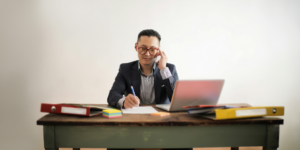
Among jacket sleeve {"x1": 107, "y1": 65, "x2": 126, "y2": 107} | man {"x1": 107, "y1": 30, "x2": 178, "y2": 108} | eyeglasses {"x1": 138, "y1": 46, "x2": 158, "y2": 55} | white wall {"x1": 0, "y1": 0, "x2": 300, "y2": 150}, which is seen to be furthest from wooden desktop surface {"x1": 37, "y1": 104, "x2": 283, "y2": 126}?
white wall {"x1": 0, "y1": 0, "x2": 300, "y2": 150}

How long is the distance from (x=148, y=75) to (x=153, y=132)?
1.04 m

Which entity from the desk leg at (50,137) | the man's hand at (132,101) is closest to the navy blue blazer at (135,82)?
the man's hand at (132,101)

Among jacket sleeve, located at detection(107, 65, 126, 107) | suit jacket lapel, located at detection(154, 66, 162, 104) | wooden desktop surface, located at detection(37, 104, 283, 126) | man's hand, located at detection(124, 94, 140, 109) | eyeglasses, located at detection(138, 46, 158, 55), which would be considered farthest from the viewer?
suit jacket lapel, located at detection(154, 66, 162, 104)

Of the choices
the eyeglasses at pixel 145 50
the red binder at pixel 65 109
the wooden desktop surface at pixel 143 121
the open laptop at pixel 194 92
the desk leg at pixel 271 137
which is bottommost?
the desk leg at pixel 271 137

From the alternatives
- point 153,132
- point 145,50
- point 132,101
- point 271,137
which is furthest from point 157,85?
point 271,137

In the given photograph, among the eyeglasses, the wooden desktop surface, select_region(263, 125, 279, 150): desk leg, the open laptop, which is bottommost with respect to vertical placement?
select_region(263, 125, 279, 150): desk leg

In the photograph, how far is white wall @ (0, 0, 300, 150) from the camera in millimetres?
2664

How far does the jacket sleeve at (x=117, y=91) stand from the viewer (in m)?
1.52

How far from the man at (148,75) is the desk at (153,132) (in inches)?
29.2

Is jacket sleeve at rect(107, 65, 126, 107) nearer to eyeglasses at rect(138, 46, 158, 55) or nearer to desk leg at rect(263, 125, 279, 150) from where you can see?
eyeglasses at rect(138, 46, 158, 55)

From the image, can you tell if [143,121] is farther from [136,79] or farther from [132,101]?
[136,79]

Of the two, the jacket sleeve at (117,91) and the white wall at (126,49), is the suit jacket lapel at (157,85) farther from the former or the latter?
the white wall at (126,49)

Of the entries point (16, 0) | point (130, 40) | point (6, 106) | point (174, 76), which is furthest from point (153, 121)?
point (16, 0)

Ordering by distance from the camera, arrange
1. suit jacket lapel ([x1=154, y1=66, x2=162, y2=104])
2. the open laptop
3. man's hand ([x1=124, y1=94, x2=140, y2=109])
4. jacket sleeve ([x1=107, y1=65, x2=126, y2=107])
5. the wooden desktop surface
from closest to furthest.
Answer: the wooden desktop surface
the open laptop
man's hand ([x1=124, y1=94, x2=140, y2=109])
jacket sleeve ([x1=107, y1=65, x2=126, y2=107])
suit jacket lapel ([x1=154, y1=66, x2=162, y2=104])
